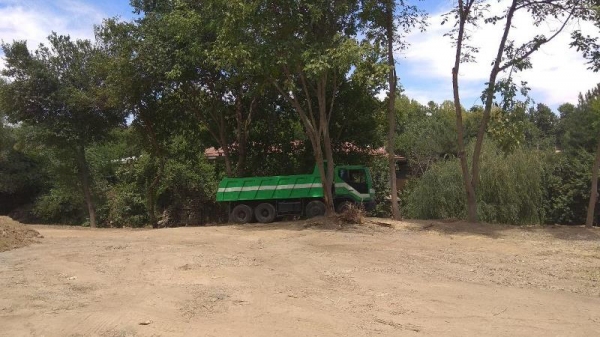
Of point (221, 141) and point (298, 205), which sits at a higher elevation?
point (221, 141)

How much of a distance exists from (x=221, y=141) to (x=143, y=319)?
670 inches

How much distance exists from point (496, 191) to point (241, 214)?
12782 millimetres

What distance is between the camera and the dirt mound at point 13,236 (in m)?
11.3

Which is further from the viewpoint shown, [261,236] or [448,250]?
[261,236]

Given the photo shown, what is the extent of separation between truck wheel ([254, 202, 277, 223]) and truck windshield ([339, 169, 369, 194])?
2990mm

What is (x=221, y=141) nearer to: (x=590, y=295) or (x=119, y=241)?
(x=119, y=241)

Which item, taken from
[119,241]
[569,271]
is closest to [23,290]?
[119,241]

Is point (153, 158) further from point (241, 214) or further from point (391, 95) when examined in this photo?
point (391, 95)

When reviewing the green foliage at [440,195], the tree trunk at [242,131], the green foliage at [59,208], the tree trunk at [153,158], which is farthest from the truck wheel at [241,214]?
the green foliage at [59,208]

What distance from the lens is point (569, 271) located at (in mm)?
9383

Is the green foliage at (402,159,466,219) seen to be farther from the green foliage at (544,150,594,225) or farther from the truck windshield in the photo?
the truck windshield

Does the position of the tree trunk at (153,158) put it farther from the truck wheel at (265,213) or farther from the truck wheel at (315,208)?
the truck wheel at (315,208)

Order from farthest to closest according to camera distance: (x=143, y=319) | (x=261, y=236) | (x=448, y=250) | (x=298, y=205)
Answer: (x=298, y=205) < (x=261, y=236) < (x=448, y=250) < (x=143, y=319)

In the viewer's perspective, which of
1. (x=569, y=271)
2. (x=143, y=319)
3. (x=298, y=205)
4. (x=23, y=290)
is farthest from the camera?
(x=298, y=205)
